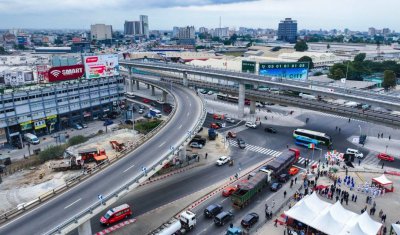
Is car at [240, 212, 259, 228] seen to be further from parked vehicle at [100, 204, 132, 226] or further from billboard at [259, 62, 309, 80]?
billboard at [259, 62, 309, 80]

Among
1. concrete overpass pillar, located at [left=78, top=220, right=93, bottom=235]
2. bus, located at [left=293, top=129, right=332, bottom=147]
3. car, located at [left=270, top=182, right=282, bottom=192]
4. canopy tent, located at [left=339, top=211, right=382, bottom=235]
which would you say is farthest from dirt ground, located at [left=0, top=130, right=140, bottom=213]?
canopy tent, located at [left=339, top=211, right=382, bottom=235]

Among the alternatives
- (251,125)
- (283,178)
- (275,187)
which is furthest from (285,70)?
(275,187)

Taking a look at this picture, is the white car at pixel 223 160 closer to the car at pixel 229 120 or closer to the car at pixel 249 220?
the car at pixel 249 220

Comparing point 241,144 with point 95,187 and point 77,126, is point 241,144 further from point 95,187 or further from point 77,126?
point 77,126

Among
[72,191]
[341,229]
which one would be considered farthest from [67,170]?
[341,229]

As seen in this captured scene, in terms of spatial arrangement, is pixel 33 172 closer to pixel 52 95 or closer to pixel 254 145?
pixel 52 95

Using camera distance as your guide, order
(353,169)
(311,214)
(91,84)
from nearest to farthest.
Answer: (311,214) < (353,169) < (91,84)
